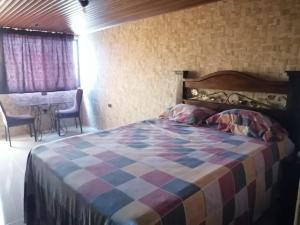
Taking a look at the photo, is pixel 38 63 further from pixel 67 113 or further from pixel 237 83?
pixel 237 83

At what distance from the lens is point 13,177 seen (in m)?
3.15

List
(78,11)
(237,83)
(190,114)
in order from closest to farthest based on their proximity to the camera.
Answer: (237,83)
(190,114)
(78,11)

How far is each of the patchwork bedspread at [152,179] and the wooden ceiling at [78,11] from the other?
1.72m

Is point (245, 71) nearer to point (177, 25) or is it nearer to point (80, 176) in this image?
point (177, 25)

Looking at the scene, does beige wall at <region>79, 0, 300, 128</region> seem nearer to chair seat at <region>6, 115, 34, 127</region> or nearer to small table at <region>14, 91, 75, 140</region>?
small table at <region>14, 91, 75, 140</region>

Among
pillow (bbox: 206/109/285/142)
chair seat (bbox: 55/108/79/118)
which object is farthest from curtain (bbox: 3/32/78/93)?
pillow (bbox: 206/109/285/142)

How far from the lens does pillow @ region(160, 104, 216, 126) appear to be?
2.88 meters

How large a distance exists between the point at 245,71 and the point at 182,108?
2.88ft

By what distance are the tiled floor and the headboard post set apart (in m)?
2.76

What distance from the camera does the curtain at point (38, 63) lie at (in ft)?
16.4

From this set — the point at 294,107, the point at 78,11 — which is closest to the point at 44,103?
the point at 78,11

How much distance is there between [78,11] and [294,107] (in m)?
3.05

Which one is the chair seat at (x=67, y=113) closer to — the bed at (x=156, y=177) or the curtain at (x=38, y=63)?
the curtain at (x=38, y=63)

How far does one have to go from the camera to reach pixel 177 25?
137 inches
